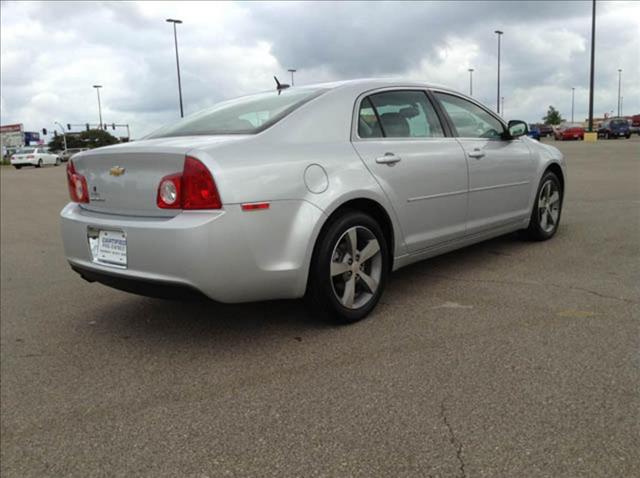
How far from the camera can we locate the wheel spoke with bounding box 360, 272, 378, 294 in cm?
364

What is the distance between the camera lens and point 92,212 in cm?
354

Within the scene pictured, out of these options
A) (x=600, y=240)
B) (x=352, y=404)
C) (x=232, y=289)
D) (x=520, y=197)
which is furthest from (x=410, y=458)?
(x=600, y=240)

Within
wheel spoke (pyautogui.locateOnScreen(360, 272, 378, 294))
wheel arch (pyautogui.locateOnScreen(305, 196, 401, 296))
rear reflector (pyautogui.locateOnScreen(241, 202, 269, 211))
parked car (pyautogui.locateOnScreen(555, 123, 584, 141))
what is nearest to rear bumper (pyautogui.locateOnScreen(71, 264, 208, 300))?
rear reflector (pyautogui.locateOnScreen(241, 202, 269, 211))

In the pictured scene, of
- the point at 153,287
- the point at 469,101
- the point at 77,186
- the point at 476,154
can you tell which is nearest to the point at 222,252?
the point at 153,287

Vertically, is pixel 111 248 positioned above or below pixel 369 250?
above

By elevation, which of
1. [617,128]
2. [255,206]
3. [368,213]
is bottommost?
[368,213]

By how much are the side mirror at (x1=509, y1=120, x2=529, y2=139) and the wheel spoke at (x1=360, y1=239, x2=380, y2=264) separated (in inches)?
80.7

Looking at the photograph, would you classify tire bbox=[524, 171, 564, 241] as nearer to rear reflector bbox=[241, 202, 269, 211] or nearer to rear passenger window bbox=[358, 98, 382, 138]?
rear passenger window bbox=[358, 98, 382, 138]

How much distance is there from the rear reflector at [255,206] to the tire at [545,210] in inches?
130

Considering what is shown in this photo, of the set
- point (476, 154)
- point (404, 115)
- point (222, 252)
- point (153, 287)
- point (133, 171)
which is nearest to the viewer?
point (222, 252)

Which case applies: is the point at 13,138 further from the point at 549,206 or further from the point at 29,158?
the point at 549,206

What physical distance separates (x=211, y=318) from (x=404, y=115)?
6.35 ft

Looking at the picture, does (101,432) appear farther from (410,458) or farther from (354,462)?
(410,458)

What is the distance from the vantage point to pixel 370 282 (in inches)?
145
